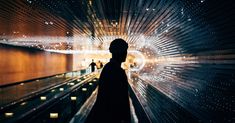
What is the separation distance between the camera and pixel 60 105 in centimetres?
630

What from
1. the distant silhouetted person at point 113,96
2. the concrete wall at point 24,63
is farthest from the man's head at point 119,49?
the concrete wall at point 24,63

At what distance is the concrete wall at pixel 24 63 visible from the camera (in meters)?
21.2

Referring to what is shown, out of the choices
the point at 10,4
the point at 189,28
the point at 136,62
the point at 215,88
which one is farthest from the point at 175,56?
the point at 136,62

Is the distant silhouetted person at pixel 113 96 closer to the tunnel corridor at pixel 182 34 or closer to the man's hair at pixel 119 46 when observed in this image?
the man's hair at pixel 119 46

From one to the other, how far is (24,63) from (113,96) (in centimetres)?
2433

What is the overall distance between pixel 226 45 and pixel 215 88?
109 cm

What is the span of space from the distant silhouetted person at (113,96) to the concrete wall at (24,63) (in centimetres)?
1941

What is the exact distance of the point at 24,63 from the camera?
2541 centimetres

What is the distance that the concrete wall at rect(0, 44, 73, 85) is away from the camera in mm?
21250

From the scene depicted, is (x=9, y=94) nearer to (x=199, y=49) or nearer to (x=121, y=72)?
(x=199, y=49)

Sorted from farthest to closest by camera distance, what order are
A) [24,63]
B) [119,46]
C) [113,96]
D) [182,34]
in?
[24,63] < [182,34] < [119,46] < [113,96]

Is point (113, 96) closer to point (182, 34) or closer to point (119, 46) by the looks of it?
point (119, 46)

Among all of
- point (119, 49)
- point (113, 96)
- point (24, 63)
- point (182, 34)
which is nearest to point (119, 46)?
point (119, 49)

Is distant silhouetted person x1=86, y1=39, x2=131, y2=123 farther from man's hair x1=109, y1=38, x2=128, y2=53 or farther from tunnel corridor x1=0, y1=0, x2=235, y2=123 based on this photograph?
tunnel corridor x1=0, y1=0, x2=235, y2=123
